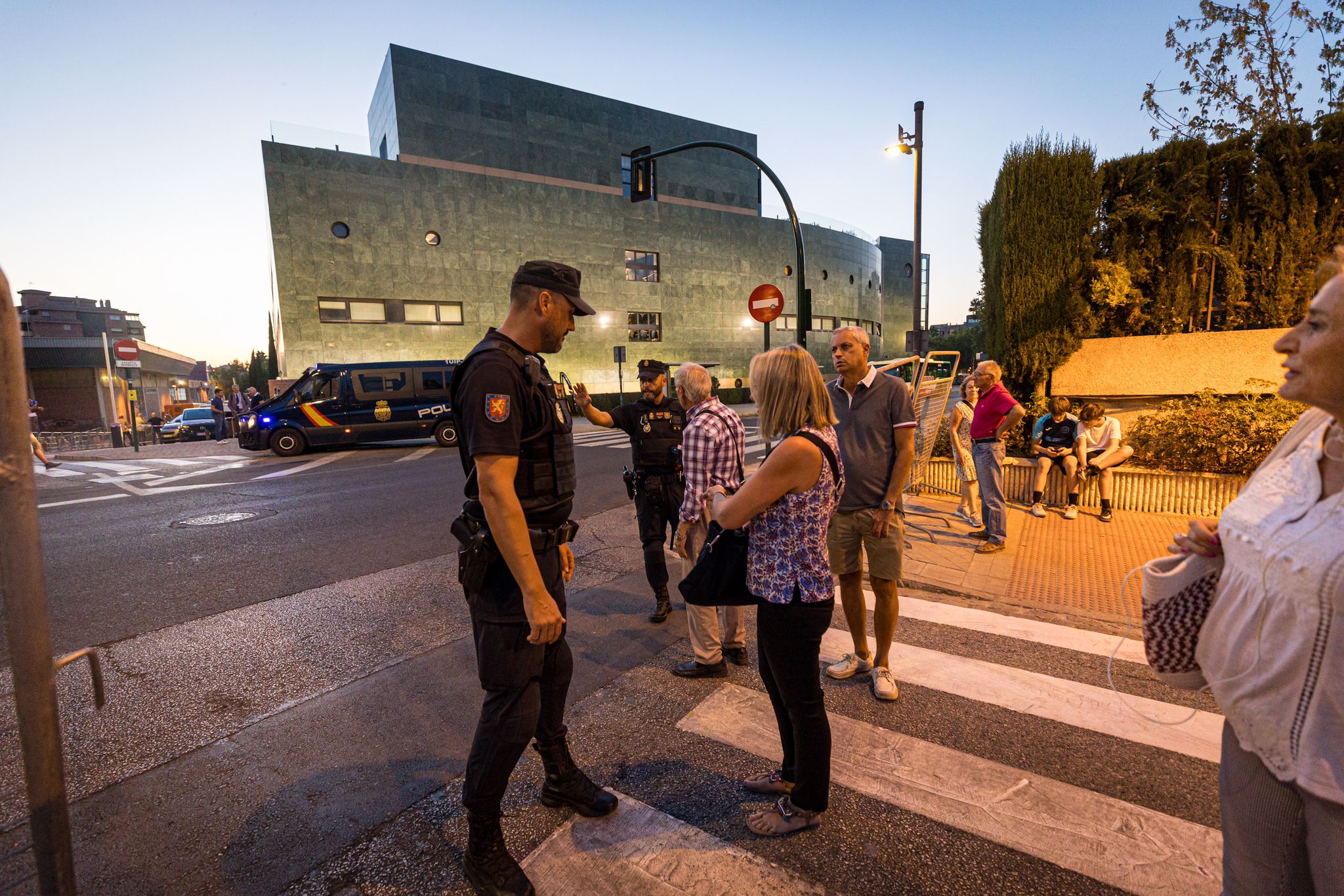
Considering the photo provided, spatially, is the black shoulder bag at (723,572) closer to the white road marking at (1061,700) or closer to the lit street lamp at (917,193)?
the white road marking at (1061,700)

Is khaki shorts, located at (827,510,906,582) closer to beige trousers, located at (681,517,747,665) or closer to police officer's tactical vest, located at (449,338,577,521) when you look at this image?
beige trousers, located at (681,517,747,665)

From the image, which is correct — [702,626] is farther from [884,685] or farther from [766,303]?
[766,303]

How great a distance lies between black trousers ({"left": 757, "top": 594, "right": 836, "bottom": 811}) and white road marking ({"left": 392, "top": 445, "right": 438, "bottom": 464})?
515 inches

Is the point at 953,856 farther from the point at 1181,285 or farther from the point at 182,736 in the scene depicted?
the point at 1181,285

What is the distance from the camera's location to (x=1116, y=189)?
26.9ft

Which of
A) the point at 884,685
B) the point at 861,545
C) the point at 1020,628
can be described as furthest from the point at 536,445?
the point at 1020,628

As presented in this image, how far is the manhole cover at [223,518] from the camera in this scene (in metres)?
8.01

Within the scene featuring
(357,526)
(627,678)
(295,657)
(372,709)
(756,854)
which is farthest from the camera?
(357,526)

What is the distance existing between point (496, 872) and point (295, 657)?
2.76 metres

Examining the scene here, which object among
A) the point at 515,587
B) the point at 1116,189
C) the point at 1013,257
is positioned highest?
the point at 1116,189

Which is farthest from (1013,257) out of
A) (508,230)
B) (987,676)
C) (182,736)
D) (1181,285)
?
(508,230)

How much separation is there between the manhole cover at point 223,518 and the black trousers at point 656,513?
6.26 m

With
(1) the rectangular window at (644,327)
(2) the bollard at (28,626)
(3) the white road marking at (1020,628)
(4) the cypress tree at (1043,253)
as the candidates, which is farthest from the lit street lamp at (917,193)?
(1) the rectangular window at (644,327)

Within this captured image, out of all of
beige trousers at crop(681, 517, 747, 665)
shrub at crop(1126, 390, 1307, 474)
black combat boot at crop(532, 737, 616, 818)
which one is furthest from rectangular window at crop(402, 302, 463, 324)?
black combat boot at crop(532, 737, 616, 818)
